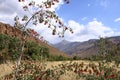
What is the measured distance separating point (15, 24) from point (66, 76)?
28.1 ft

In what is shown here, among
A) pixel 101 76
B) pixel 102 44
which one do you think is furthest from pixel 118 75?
pixel 102 44

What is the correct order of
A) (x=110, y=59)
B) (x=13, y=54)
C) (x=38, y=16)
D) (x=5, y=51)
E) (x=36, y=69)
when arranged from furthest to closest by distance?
(x=110, y=59)
(x=36, y=69)
(x=5, y=51)
(x=13, y=54)
(x=38, y=16)

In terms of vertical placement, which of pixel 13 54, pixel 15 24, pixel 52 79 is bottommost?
pixel 52 79

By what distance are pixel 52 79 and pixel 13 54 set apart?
151 inches

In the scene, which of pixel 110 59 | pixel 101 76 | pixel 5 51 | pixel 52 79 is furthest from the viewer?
pixel 110 59

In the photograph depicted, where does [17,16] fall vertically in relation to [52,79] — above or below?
above

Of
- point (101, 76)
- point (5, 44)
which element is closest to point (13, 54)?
point (5, 44)

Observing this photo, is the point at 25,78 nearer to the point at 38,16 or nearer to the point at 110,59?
the point at 38,16

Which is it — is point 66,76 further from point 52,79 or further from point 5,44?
point 5,44

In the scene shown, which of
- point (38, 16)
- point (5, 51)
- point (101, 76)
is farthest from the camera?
point (101, 76)

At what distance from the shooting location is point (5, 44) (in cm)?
983

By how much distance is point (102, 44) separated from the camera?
56.5 feet

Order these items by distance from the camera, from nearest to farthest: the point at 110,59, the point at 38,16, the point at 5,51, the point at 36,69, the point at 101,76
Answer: the point at 38,16, the point at 5,51, the point at 36,69, the point at 101,76, the point at 110,59

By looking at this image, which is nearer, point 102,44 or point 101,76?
point 101,76
